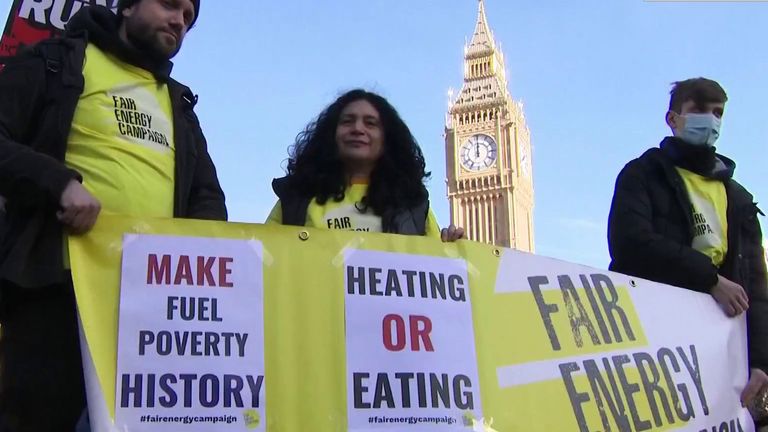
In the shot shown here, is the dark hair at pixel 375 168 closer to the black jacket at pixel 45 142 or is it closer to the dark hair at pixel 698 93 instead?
the black jacket at pixel 45 142

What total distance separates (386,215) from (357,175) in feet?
0.90

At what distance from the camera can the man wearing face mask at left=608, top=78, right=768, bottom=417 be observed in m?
3.18

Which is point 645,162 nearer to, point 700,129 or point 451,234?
point 700,129

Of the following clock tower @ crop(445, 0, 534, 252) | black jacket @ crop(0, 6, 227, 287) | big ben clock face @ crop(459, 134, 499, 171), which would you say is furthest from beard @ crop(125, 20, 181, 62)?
big ben clock face @ crop(459, 134, 499, 171)

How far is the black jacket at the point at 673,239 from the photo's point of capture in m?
3.16

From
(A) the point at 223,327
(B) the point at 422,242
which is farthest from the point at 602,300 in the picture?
(A) the point at 223,327

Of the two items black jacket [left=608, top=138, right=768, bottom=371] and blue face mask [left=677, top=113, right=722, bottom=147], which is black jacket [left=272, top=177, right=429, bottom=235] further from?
blue face mask [left=677, top=113, right=722, bottom=147]

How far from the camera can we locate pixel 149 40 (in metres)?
2.50

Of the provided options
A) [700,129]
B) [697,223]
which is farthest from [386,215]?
[700,129]

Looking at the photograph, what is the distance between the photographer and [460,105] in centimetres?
5706

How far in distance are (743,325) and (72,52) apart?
100 inches

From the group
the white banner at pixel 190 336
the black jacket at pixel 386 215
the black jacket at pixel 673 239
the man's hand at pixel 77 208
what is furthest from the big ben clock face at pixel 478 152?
the man's hand at pixel 77 208

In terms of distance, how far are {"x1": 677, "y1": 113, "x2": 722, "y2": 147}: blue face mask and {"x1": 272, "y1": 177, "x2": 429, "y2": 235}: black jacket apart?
3.79ft

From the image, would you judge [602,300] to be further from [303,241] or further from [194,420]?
[194,420]
